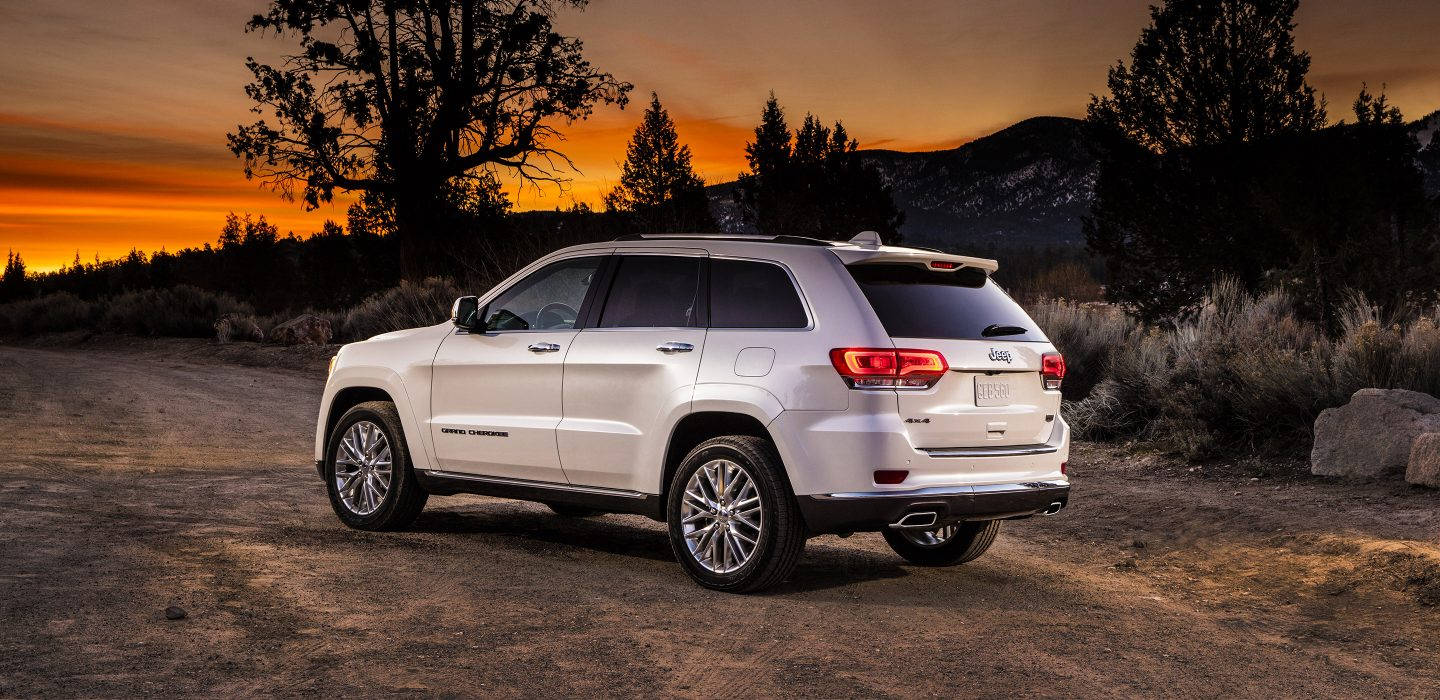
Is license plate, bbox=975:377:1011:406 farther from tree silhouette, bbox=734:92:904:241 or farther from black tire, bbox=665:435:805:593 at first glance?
tree silhouette, bbox=734:92:904:241

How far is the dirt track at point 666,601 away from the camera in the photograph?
16.7 ft

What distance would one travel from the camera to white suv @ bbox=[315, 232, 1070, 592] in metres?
6.19

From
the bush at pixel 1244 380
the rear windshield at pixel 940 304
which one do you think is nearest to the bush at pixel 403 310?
the bush at pixel 1244 380

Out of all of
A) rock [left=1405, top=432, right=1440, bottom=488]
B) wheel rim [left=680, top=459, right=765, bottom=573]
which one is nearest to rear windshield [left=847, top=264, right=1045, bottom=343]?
wheel rim [left=680, top=459, right=765, bottom=573]

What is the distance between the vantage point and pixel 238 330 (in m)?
29.3

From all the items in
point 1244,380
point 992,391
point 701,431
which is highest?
point 992,391

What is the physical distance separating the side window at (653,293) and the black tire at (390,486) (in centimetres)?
181

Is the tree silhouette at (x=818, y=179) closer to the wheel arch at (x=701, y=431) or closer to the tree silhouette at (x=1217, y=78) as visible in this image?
the tree silhouette at (x=1217, y=78)

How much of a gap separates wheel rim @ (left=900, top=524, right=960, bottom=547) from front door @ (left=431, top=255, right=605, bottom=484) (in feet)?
7.00

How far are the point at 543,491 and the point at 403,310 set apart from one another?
2012cm

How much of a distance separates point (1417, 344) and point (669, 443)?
319 inches

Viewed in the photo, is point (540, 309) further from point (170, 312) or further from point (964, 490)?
point (170, 312)

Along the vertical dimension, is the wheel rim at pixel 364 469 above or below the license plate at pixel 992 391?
below

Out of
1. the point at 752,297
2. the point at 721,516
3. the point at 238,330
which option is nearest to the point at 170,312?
the point at 238,330
